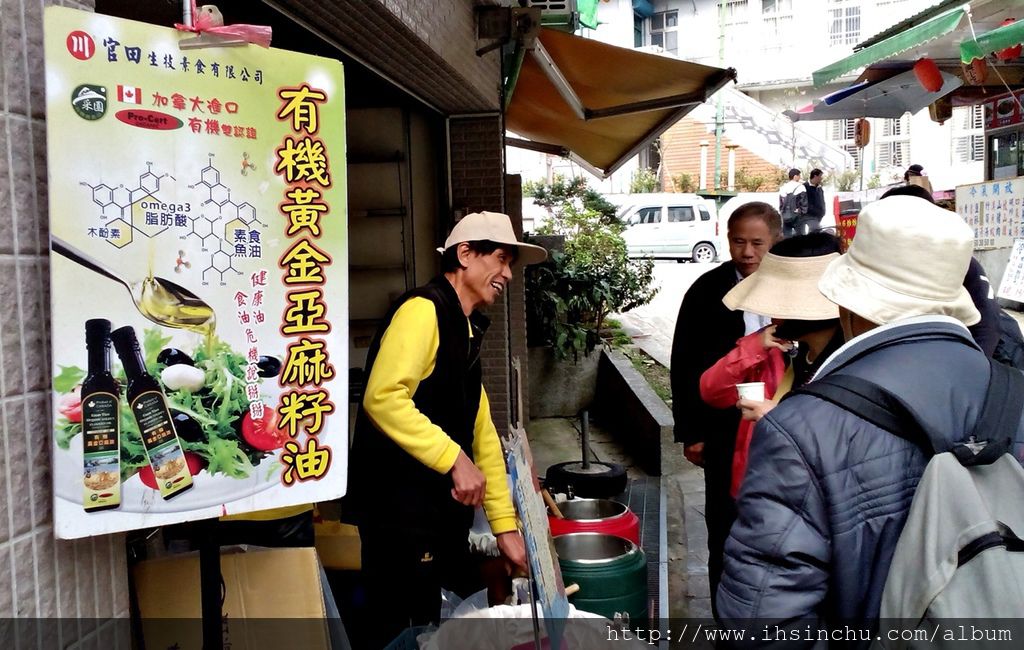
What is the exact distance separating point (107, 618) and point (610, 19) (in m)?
35.5

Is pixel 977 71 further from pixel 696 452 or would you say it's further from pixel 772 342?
pixel 772 342

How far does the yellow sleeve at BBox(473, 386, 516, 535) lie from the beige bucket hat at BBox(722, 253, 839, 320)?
1044mm

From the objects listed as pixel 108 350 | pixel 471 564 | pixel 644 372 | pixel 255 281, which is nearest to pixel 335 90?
pixel 255 281

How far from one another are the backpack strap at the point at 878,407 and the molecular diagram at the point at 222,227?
4.23 feet

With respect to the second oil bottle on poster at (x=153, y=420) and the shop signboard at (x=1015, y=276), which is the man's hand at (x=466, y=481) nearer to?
the second oil bottle on poster at (x=153, y=420)

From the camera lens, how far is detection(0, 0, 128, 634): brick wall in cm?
151

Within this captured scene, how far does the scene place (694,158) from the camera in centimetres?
3362

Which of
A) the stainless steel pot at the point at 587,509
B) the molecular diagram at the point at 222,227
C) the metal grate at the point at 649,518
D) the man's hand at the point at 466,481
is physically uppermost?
the molecular diagram at the point at 222,227

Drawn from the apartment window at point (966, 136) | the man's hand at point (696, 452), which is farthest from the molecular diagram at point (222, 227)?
the apartment window at point (966, 136)

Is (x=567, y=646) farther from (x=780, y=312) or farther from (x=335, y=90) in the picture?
(x=335, y=90)

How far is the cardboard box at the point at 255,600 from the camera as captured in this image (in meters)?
2.11

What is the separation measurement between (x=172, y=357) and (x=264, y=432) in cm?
28

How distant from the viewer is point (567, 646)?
263cm

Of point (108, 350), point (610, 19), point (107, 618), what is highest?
point (610, 19)
